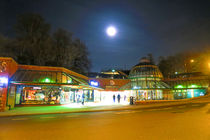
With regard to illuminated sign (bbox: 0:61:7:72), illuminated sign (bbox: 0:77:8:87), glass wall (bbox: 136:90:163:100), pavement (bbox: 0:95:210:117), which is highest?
illuminated sign (bbox: 0:61:7:72)

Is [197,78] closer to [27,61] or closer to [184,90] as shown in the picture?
[184,90]

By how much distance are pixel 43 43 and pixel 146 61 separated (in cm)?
3029

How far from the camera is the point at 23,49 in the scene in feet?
125

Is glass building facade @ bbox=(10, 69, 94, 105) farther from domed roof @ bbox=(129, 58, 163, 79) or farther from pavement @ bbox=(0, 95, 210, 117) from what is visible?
domed roof @ bbox=(129, 58, 163, 79)

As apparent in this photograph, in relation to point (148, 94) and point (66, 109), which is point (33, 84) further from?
point (148, 94)

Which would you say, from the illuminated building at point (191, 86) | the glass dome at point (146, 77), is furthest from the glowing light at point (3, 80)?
the illuminated building at point (191, 86)

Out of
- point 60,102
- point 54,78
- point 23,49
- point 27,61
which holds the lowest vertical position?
point 60,102

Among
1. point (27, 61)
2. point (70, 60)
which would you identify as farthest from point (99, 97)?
point (27, 61)

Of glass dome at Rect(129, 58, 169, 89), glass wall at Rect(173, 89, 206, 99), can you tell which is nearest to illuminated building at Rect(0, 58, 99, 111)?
glass dome at Rect(129, 58, 169, 89)

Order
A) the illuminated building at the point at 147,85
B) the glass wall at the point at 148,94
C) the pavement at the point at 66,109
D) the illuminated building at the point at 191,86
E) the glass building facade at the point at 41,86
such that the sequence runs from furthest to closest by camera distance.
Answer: the illuminated building at the point at 191,86 < the illuminated building at the point at 147,85 < the glass wall at the point at 148,94 < the glass building facade at the point at 41,86 < the pavement at the point at 66,109

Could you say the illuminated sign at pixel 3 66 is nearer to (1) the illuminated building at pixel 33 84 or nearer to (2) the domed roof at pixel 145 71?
(1) the illuminated building at pixel 33 84

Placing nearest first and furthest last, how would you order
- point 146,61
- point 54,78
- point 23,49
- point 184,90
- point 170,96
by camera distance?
point 54,78, point 23,49, point 170,96, point 184,90, point 146,61

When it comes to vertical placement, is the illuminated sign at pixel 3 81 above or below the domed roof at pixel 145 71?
below

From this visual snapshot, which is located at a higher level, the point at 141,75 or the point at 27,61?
the point at 27,61
